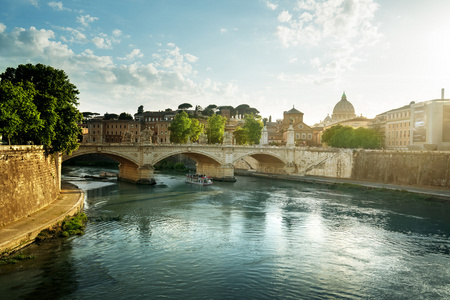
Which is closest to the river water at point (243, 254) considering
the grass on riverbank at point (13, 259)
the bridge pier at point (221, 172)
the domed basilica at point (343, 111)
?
the grass on riverbank at point (13, 259)

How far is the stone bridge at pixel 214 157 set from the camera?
37312 mm

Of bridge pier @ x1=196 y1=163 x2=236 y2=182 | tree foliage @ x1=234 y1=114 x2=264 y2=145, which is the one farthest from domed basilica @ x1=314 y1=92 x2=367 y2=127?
bridge pier @ x1=196 y1=163 x2=236 y2=182

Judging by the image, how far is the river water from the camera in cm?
1178

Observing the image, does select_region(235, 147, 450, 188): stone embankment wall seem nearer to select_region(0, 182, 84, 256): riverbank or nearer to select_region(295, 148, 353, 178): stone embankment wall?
select_region(295, 148, 353, 178): stone embankment wall

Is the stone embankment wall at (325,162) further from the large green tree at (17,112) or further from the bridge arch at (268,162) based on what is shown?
the large green tree at (17,112)

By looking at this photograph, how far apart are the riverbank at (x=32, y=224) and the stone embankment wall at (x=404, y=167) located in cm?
3446

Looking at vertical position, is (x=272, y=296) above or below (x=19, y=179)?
below

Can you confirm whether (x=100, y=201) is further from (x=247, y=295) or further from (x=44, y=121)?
(x=247, y=295)

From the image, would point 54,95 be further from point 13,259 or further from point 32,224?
point 13,259

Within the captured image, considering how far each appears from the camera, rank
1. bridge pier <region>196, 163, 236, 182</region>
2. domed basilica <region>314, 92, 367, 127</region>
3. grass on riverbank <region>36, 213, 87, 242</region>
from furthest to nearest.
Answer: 1. domed basilica <region>314, 92, 367, 127</region>
2. bridge pier <region>196, 163, 236, 182</region>
3. grass on riverbank <region>36, 213, 87, 242</region>

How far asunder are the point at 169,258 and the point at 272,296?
514cm

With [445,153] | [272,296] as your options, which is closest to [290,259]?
[272,296]

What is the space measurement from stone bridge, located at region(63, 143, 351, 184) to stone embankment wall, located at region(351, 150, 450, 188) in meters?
2.70

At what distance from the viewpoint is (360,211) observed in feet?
83.7
